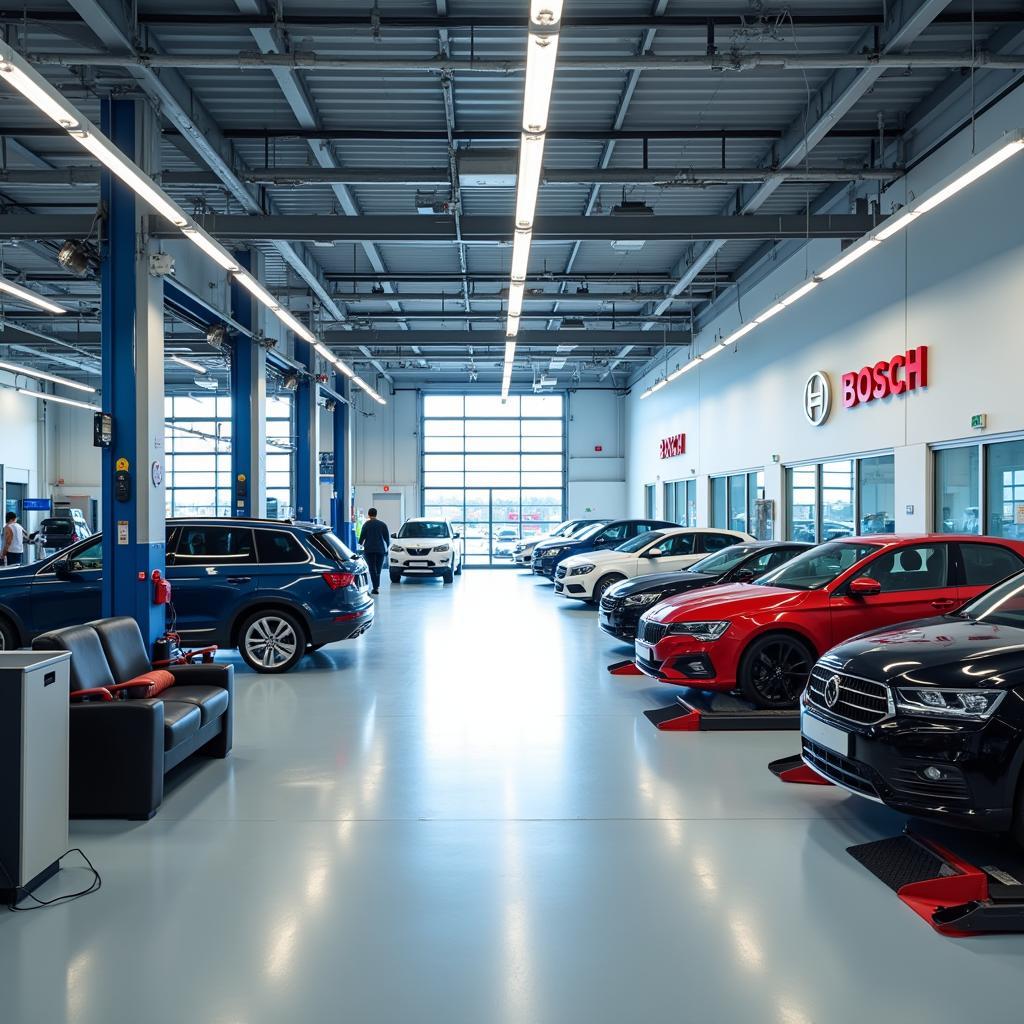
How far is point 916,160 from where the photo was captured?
10.8 metres

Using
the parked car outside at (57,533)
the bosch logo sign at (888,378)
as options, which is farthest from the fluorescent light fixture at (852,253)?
the parked car outside at (57,533)

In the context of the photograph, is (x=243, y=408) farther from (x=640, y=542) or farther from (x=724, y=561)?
(x=724, y=561)

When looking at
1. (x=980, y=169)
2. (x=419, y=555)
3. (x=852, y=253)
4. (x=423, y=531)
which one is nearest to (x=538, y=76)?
(x=980, y=169)

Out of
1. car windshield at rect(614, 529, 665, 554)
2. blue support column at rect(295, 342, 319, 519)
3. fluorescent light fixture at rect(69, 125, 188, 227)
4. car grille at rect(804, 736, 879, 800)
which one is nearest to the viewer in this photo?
car grille at rect(804, 736, 879, 800)

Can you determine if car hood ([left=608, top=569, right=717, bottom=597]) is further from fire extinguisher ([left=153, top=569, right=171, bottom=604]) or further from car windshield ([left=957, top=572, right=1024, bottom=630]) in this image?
fire extinguisher ([left=153, top=569, right=171, bottom=604])

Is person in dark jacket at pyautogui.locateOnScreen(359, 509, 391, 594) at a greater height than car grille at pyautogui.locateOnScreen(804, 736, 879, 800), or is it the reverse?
person in dark jacket at pyautogui.locateOnScreen(359, 509, 391, 594)

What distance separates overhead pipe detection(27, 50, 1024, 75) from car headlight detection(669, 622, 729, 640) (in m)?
4.84

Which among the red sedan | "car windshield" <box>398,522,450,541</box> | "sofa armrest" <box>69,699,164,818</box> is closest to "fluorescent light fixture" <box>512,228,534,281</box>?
the red sedan

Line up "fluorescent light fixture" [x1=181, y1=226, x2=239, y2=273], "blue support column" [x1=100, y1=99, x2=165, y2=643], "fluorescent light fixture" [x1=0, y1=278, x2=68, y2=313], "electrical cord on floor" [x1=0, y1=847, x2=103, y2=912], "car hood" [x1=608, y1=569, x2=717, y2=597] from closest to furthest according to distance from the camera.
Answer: "electrical cord on floor" [x1=0, y1=847, x2=103, y2=912] < "fluorescent light fixture" [x1=181, y1=226, x2=239, y2=273] < "blue support column" [x1=100, y1=99, x2=165, y2=643] < "car hood" [x1=608, y1=569, x2=717, y2=597] < "fluorescent light fixture" [x1=0, y1=278, x2=68, y2=313]

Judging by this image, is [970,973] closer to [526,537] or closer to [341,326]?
[341,326]

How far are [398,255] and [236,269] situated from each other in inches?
292

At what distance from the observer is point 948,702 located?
12.4ft

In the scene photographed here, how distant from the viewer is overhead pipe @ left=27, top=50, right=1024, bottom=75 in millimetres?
7633

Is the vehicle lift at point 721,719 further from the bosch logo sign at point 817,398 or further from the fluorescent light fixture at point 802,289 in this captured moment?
the bosch logo sign at point 817,398
